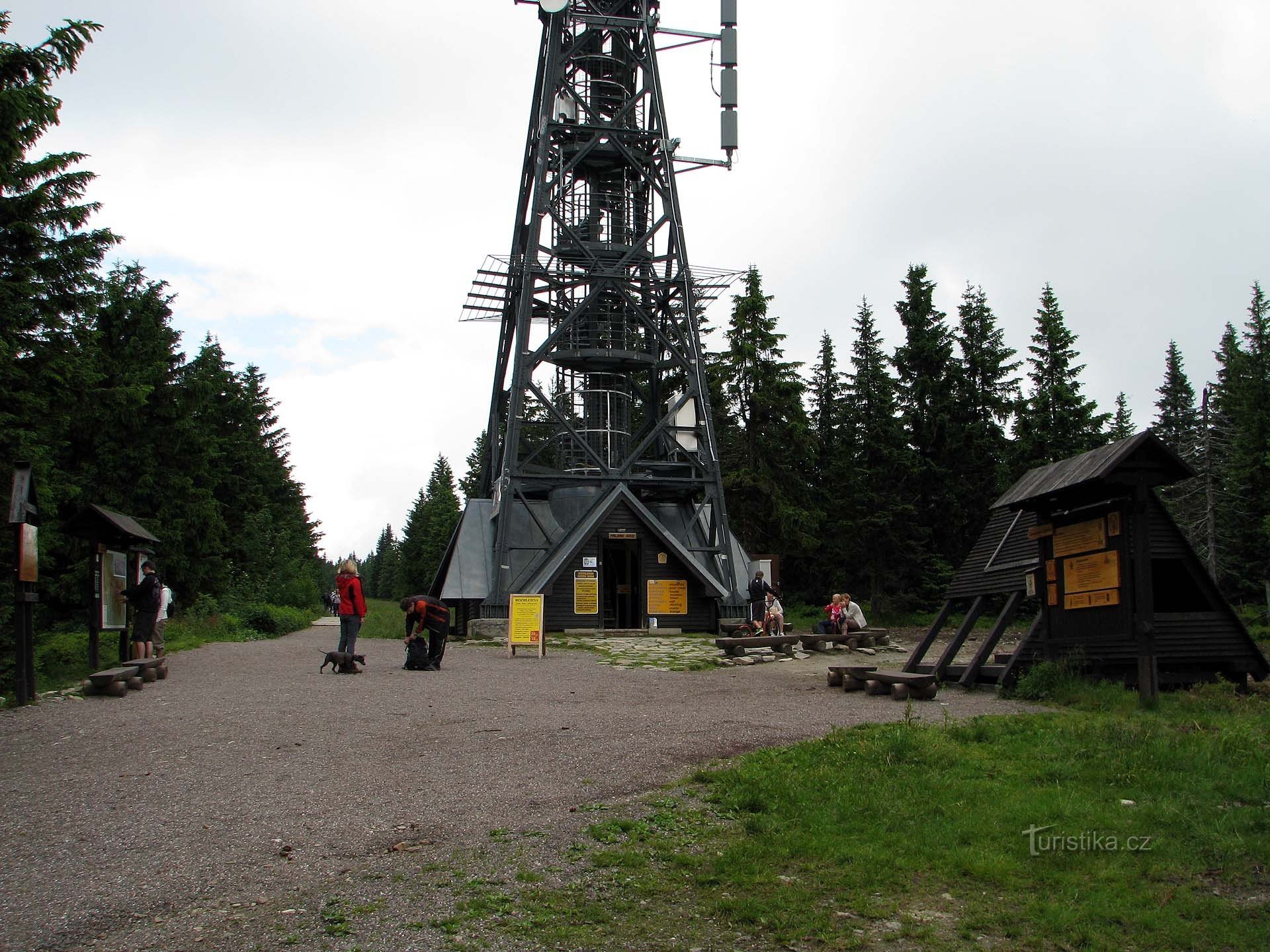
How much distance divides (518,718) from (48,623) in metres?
25.3

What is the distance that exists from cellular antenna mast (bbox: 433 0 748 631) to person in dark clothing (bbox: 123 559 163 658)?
38.3 ft

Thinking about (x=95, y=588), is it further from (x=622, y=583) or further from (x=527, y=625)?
(x=622, y=583)

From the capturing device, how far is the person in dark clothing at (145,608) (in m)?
16.5

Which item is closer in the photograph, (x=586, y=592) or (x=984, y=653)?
(x=984, y=653)

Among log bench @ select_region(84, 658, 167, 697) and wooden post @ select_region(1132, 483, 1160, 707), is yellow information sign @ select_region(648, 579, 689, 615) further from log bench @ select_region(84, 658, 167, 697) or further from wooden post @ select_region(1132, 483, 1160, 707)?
wooden post @ select_region(1132, 483, 1160, 707)

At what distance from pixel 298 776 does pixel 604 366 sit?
81.4 ft

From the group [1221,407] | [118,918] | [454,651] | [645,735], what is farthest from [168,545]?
[1221,407]

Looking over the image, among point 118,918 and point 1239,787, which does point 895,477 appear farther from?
point 118,918

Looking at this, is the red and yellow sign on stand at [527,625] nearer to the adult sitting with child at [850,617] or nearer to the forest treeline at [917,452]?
the adult sitting with child at [850,617]

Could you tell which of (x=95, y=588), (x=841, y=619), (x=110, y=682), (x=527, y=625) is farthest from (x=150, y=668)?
(x=841, y=619)

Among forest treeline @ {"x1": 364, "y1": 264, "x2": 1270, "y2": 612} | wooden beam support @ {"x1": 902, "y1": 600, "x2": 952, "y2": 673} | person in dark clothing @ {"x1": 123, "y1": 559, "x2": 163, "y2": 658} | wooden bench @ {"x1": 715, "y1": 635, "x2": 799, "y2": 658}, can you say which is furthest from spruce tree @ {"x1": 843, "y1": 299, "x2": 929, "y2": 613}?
person in dark clothing @ {"x1": 123, "y1": 559, "x2": 163, "y2": 658}

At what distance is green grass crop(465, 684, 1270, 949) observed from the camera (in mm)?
5359

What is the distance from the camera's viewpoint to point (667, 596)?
2975cm

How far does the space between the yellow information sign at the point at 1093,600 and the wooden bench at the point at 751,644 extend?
8.26 m
